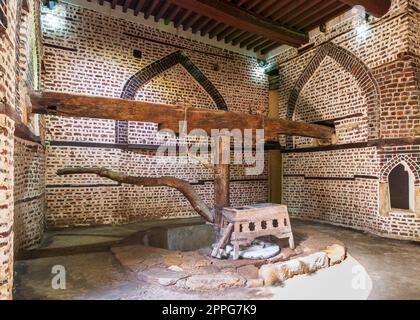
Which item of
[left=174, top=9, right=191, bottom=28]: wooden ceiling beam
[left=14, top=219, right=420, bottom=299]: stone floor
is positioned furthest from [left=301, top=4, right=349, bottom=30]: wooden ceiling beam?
[left=14, top=219, right=420, bottom=299]: stone floor

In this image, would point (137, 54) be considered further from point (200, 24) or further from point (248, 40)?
point (248, 40)

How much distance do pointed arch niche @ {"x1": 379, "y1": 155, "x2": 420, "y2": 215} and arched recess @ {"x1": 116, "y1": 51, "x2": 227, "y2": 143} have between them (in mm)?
5291

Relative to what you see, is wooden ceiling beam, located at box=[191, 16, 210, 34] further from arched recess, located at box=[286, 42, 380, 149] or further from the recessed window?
the recessed window

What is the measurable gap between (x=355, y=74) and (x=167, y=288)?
7087mm

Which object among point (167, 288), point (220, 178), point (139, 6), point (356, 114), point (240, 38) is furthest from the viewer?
point (240, 38)

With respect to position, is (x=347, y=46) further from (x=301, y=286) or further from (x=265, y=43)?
(x=301, y=286)

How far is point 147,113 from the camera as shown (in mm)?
4828

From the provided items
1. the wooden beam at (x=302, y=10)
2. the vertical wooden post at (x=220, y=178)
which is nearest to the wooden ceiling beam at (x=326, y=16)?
the wooden beam at (x=302, y=10)

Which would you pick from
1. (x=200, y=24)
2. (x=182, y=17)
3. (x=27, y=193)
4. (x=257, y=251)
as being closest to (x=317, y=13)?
(x=200, y=24)

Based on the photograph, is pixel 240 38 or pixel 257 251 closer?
pixel 257 251

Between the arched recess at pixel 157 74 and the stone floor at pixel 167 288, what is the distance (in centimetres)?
334

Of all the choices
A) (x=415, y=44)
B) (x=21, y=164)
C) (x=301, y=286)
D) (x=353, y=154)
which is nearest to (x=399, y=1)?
(x=415, y=44)

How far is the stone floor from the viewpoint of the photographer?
11.3ft

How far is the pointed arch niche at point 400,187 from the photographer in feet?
20.8
